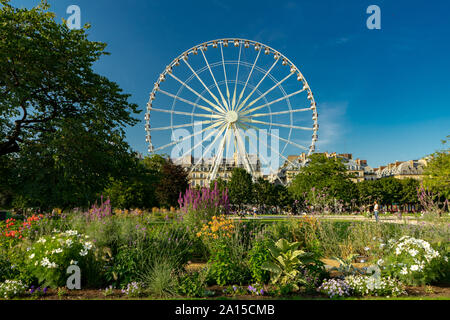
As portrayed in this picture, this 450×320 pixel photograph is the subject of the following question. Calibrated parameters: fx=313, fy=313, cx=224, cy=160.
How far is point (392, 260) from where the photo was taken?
6.19 metres

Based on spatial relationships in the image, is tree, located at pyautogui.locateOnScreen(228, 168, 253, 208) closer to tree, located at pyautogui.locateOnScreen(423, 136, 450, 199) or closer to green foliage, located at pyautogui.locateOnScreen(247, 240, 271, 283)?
tree, located at pyautogui.locateOnScreen(423, 136, 450, 199)

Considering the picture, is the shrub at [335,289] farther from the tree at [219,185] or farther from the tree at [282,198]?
the tree at [282,198]

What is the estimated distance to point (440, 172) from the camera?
2917 centimetres

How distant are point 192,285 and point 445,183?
100 feet

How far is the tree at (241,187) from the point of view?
170 ft

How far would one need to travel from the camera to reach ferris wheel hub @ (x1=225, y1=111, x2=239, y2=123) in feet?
105

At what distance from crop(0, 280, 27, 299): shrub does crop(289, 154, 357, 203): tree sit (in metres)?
38.5

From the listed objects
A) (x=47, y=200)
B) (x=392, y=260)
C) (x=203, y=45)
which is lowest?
(x=392, y=260)

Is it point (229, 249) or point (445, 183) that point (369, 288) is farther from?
point (445, 183)

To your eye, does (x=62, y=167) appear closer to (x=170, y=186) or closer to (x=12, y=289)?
(x=12, y=289)

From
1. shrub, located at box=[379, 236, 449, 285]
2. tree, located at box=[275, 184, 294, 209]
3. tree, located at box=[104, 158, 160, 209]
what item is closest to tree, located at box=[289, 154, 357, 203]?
tree, located at box=[275, 184, 294, 209]

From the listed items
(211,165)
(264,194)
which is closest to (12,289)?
(211,165)

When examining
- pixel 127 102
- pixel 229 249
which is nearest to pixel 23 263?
pixel 229 249
